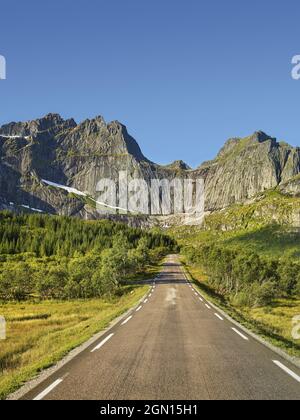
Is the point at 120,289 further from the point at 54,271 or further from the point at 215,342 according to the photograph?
the point at 215,342

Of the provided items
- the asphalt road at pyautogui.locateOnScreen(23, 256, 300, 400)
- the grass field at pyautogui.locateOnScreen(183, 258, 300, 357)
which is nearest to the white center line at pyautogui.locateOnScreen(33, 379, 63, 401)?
the asphalt road at pyautogui.locateOnScreen(23, 256, 300, 400)

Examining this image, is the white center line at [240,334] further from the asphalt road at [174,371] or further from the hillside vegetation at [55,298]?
the hillside vegetation at [55,298]

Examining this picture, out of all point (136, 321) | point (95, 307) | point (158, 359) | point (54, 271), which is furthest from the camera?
point (54, 271)

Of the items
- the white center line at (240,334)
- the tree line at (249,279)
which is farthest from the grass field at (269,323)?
the tree line at (249,279)

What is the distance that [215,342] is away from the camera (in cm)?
1612

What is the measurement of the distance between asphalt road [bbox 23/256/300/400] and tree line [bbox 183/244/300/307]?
53721 mm

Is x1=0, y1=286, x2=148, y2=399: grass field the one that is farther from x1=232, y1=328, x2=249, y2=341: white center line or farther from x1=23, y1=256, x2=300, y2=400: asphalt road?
x1=232, y1=328, x2=249, y2=341: white center line

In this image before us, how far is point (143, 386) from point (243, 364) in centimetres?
398

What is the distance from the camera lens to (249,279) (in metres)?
86.5

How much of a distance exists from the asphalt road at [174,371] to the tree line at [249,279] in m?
53.7

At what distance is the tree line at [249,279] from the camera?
74.4 metres

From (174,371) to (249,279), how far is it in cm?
7902
